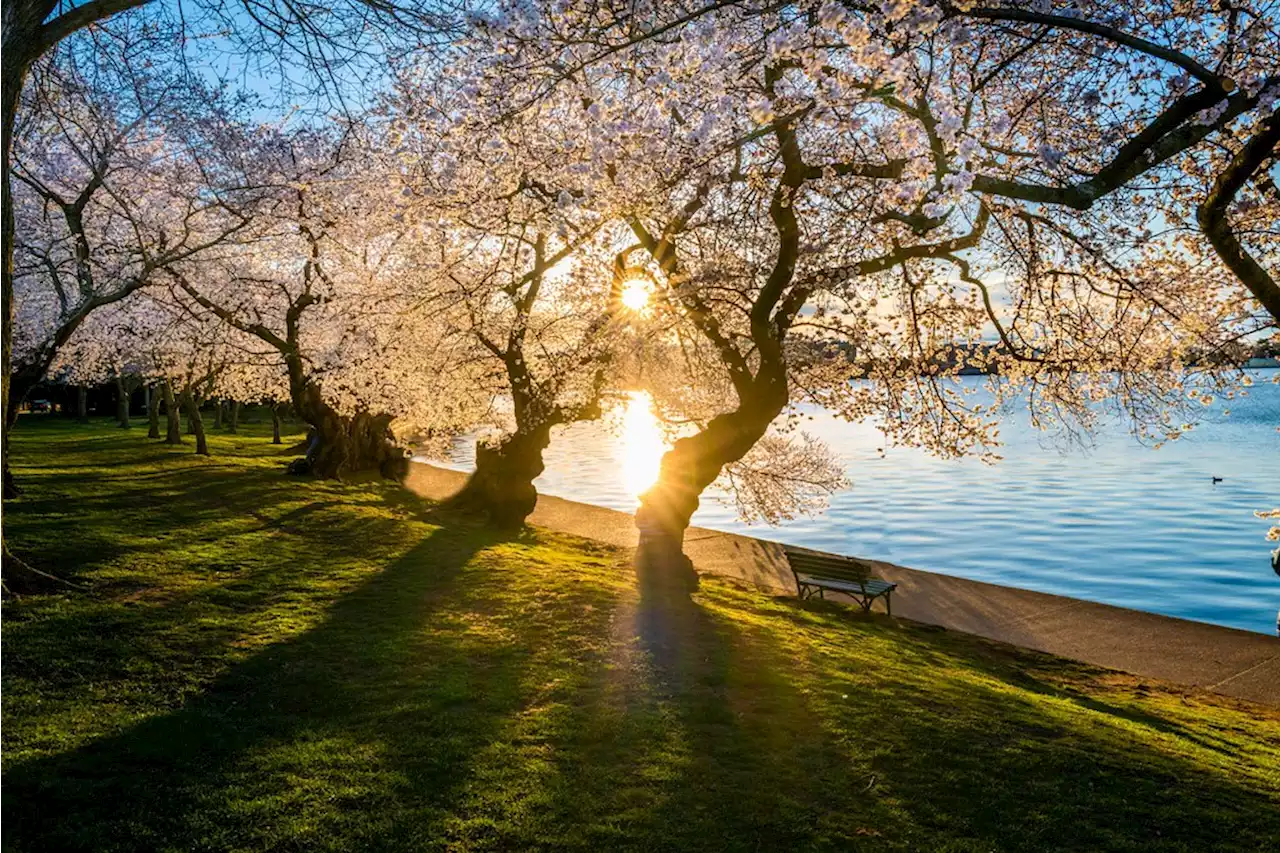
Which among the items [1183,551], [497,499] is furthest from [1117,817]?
[1183,551]

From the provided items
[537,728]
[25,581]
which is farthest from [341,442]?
[537,728]

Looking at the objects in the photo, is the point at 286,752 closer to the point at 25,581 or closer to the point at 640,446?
the point at 25,581

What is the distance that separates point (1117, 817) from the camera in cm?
556

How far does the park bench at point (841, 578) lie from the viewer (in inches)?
595

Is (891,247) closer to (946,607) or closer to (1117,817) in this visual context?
Result: (1117,817)

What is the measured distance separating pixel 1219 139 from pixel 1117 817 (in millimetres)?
6809

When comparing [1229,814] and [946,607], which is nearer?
[1229,814]

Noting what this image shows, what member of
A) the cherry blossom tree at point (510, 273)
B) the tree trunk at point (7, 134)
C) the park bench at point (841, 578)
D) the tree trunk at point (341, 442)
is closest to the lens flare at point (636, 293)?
the cherry blossom tree at point (510, 273)

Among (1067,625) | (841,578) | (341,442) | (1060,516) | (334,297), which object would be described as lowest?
(1067,625)

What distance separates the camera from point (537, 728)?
6.58 meters

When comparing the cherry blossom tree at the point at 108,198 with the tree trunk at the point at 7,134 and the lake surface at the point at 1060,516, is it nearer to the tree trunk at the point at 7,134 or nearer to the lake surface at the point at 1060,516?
the tree trunk at the point at 7,134

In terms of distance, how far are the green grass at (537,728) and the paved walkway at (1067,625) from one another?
1.68 m

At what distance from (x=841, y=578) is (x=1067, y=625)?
4.75m

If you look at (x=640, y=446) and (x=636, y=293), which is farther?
(x=640, y=446)
